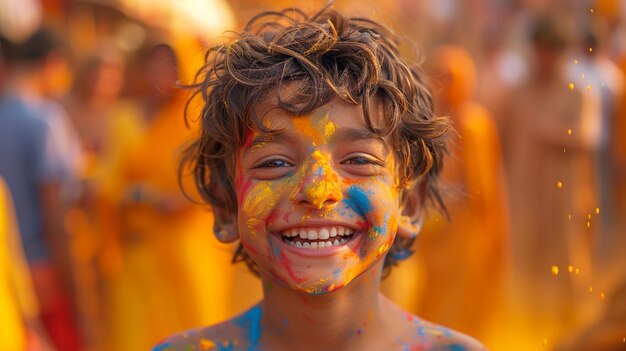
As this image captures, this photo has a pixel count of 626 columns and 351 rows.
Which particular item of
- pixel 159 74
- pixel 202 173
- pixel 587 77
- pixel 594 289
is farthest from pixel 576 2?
pixel 202 173

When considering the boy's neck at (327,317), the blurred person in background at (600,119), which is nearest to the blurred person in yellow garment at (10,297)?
the boy's neck at (327,317)

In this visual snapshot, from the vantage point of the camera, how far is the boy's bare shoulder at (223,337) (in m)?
2.64

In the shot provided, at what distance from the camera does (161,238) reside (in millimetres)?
5699

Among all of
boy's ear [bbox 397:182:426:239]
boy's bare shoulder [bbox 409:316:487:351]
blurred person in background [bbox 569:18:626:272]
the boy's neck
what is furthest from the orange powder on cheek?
blurred person in background [bbox 569:18:626:272]

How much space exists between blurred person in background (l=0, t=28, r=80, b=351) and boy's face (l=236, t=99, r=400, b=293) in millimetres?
3539

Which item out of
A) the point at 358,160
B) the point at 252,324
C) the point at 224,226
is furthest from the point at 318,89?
the point at 252,324

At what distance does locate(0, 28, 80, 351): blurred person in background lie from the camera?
578cm

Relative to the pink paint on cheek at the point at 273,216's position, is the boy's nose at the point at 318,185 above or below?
above

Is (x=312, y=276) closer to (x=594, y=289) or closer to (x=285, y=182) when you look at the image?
(x=285, y=182)

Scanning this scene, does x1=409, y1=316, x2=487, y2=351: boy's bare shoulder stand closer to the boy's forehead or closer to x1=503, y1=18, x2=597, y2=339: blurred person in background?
the boy's forehead

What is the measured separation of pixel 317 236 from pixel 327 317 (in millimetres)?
230

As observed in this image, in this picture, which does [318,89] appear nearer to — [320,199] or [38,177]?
[320,199]

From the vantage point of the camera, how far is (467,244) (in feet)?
21.6

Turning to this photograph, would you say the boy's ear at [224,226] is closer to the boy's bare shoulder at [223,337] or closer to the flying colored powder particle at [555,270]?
the boy's bare shoulder at [223,337]
